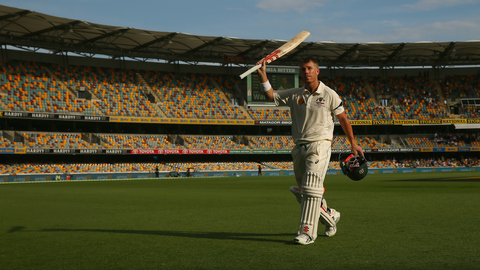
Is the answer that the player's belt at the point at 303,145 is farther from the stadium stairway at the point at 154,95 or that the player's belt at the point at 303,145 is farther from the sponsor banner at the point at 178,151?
the stadium stairway at the point at 154,95

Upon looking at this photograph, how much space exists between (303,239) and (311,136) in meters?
1.39

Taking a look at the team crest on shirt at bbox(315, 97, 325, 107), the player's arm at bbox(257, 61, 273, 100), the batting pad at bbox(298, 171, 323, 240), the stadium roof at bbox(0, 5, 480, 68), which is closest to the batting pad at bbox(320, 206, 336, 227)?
the batting pad at bbox(298, 171, 323, 240)

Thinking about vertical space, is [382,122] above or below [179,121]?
below

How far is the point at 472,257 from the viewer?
4910 millimetres

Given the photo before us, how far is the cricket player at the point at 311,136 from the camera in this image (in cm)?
619

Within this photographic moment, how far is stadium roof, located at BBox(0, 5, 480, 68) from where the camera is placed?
45.9 m

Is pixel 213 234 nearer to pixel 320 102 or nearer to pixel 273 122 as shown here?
pixel 320 102

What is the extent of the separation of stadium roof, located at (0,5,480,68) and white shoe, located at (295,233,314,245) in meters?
42.3

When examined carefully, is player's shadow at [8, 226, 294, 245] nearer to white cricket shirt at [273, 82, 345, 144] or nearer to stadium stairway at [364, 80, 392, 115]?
white cricket shirt at [273, 82, 345, 144]

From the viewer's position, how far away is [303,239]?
19.6 ft

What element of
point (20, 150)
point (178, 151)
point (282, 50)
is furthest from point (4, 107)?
point (282, 50)

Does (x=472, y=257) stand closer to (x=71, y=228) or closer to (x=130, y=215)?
(x=71, y=228)

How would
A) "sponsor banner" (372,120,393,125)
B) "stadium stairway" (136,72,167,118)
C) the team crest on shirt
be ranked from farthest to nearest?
"sponsor banner" (372,120,393,125)
"stadium stairway" (136,72,167,118)
the team crest on shirt

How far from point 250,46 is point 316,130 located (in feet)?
162
